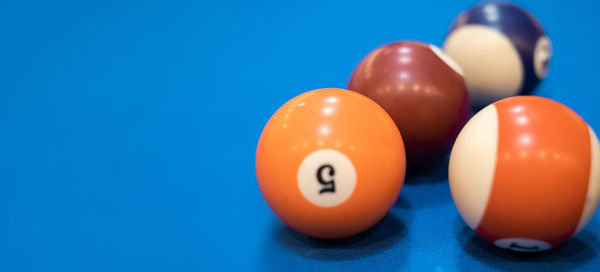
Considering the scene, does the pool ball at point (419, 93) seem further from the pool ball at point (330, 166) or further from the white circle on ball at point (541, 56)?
the white circle on ball at point (541, 56)

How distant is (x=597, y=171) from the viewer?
2.48 m

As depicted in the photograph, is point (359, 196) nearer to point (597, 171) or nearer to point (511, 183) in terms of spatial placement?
point (511, 183)

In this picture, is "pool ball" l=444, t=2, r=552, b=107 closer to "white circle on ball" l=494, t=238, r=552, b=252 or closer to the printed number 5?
"white circle on ball" l=494, t=238, r=552, b=252

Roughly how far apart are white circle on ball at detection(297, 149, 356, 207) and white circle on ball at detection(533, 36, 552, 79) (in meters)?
1.95

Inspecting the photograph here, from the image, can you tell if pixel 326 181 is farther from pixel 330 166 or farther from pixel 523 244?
pixel 523 244

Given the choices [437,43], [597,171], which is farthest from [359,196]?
[437,43]

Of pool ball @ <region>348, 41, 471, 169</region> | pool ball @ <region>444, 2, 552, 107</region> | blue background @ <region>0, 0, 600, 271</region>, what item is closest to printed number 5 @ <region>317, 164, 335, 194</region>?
blue background @ <region>0, 0, 600, 271</region>

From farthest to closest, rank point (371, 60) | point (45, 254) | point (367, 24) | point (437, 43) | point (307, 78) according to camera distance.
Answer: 1. point (367, 24)
2. point (437, 43)
3. point (307, 78)
4. point (371, 60)
5. point (45, 254)

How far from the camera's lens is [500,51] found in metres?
3.86

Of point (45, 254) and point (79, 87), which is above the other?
point (79, 87)

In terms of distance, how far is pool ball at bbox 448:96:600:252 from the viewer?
2.44 meters

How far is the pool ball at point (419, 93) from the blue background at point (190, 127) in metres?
0.29

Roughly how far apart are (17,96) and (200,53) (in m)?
1.56

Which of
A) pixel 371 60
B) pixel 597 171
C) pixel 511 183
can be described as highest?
pixel 371 60
